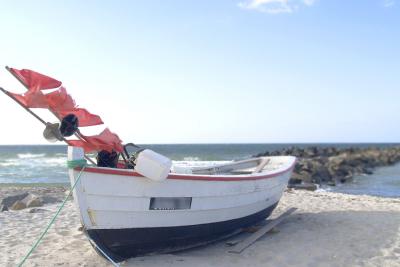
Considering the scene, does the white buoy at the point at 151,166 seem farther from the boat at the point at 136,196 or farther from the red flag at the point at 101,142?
the red flag at the point at 101,142

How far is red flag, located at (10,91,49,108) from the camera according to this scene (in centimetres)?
529

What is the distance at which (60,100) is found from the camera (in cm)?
560

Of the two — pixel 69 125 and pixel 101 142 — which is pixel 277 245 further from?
pixel 69 125

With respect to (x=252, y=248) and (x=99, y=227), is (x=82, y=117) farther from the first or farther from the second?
(x=252, y=248)

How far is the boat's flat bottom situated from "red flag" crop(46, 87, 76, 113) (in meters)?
1.67

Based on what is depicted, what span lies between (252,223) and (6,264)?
4167 millimetres

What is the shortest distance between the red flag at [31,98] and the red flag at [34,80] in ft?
0.22

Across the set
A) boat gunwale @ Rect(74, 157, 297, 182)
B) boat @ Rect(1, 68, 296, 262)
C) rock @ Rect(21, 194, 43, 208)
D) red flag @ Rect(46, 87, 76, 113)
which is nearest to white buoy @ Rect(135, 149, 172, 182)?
boat @ Rect(1, 68, 296, 262)

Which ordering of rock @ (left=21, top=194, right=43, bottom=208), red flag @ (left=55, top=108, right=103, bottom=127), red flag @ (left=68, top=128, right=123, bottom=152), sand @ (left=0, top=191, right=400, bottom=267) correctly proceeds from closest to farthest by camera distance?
red flag @ (left=55, top=108, right=103, bottom=127) → red flag @ (left=68, top=128, right=123, bottom=152) → sand @ (left=0, top=191, right=400, bottom=267) → rock @ (left=21, top=194, right=43, bottom=208)

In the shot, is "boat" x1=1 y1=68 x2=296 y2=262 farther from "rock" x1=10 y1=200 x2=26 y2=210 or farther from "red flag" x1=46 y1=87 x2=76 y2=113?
"rock" x1=10 y1=200 x2=26 y2=210

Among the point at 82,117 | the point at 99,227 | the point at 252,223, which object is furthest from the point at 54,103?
the point at 252,223

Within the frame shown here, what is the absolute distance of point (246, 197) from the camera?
283 inches

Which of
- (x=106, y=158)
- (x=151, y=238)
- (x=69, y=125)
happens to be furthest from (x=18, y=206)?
(x=69, y=125)

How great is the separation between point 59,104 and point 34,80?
467 mm
